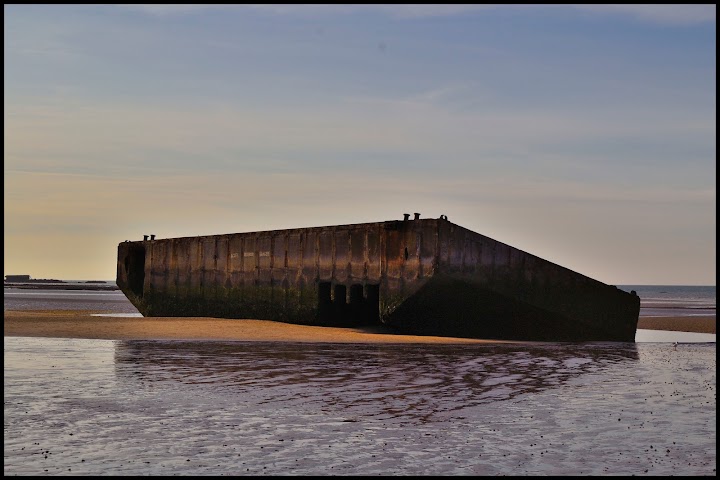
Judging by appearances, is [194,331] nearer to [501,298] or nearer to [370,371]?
[501,298]

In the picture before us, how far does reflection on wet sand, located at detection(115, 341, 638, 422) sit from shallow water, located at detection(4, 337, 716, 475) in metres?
0.04

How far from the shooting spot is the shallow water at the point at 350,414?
7781 millimetres

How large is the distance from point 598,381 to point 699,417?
3495 mm

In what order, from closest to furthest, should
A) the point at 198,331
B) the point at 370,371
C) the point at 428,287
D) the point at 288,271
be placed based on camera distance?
the point at 370,371 < the point at 428,287 < the point at 198,331 < the point at 288,271

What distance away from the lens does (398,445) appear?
8547mm

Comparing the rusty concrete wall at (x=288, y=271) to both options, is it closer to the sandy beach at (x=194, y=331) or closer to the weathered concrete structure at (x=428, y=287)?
the weathered concrete structure at (x=428, y=287)

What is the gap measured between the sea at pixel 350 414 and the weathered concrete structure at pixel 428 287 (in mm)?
5245

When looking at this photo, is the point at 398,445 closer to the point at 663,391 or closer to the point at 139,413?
the point at 139,413

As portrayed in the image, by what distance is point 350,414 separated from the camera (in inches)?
404

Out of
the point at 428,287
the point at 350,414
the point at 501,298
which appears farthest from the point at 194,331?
the point at 350,414

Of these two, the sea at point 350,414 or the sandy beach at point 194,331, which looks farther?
the sandy beach at point 194,331

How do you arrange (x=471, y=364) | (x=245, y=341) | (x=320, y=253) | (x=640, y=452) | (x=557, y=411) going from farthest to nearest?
1. (x=320, y=253)
2. (x=245, y=341)
3. (x=471, y=364)
4. (x=557, y=411)
5. (x=640, y=452)

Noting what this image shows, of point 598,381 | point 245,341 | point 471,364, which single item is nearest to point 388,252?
point 245,341

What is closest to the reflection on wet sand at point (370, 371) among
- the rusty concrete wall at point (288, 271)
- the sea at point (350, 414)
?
the sea at point (350, 414)
